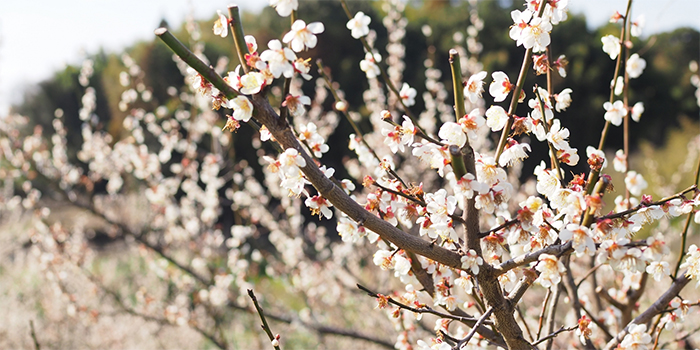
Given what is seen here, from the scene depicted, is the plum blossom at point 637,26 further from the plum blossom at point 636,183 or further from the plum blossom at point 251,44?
the plum blossom at point 251,44

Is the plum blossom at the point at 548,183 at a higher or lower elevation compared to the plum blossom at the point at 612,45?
lower

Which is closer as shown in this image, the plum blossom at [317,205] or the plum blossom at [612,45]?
the plum blossom at [317,205]

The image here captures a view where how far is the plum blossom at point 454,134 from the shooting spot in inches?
37.4

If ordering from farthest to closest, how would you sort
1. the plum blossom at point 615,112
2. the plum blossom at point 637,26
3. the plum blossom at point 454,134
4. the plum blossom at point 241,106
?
1. the plum blossom at point 637,26
2. the plum blossom at point 615,112
3. the plum blossom at point 454,134
4. the plum blossom at point 241,106

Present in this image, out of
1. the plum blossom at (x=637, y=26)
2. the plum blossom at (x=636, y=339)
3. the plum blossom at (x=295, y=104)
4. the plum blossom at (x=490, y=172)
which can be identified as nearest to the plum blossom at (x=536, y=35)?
the plum blossom at (x=490, y=172)

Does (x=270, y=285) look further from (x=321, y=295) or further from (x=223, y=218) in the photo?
(x=223, y=218)

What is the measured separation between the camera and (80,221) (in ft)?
22.9

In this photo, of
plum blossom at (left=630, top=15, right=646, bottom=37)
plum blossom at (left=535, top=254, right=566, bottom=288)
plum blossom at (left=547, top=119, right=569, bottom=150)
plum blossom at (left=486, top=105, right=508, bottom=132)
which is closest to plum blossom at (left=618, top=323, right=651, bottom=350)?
plum blossom at (left=535, top=254, right=566, bottom=288)

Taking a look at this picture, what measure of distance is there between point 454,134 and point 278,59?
1.24 feet

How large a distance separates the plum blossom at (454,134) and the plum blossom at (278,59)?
330 millimetres

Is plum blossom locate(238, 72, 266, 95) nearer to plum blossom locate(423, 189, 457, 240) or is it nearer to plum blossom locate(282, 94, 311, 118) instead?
plum blossom locate(282, 94, 311, 118)

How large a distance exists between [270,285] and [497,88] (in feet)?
20.7

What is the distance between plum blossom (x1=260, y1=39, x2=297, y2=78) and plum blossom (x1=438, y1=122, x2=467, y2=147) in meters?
0.33

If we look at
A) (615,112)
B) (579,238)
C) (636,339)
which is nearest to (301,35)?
(579,238)
